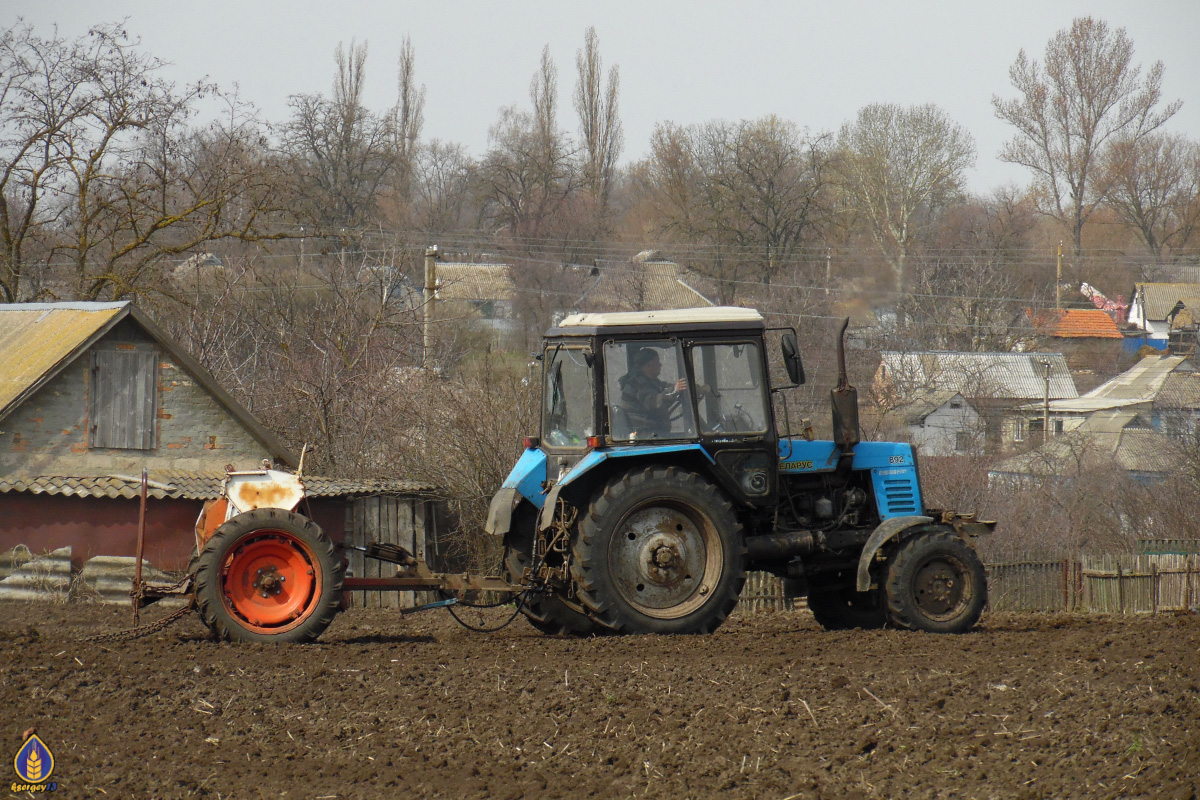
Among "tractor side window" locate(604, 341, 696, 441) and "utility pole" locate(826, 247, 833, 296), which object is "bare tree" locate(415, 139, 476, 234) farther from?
"tractor side window" locate(604, 341, 696, 441)

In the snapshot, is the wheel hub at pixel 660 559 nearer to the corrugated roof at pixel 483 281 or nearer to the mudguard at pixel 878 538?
the mudguard at pixel 878 538

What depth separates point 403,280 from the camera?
22.8 m

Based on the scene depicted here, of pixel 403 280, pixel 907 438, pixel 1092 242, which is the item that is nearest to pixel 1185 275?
pixel 1092 242

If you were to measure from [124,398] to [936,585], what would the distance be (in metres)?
10.7

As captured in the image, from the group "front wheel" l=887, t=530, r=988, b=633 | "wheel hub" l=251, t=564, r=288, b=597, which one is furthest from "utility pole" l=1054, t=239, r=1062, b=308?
"wheel hub" l=251, t=564, r=288, b=597

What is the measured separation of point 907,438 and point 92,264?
19460 mm

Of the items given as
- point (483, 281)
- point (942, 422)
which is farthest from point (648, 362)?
point (483, 281)

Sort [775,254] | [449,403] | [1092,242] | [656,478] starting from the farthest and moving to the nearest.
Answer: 1. [1092,242]
2. [775,254]
3. [449,403]
4. [656,478]

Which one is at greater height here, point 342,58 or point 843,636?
point 342,58

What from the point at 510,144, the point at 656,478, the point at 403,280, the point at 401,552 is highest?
the point at 510,144

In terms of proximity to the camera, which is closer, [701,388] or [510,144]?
[701,388]

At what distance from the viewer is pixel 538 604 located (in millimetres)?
8773

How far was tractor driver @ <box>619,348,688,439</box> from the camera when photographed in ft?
25.9

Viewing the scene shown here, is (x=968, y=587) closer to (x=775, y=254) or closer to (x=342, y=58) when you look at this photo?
(x=775, y=254)
